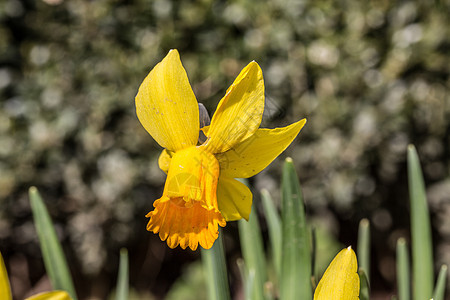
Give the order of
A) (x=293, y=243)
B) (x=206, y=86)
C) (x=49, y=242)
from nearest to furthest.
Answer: (x=293, y=243)
(x=49, y=242)
(x=206, y=86)

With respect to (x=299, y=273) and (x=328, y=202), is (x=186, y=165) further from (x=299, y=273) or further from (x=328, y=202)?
(x=328, y=202)

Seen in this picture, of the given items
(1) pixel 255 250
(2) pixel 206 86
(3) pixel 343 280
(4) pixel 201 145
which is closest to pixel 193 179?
(4) pixel 201 145

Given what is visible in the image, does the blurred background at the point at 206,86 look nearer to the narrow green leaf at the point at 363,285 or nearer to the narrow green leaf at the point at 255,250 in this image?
the narrow green leaf at the point at 255,250

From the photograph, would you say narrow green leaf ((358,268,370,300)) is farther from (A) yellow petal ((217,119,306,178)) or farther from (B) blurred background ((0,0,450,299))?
(B) blurred background ((0,0,450,299))

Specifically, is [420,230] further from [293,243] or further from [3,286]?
[3,286]

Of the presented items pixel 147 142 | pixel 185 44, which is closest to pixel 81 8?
pixel 185 44

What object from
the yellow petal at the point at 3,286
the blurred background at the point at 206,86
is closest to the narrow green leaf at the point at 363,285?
the yellow petal at the point at 3,286
